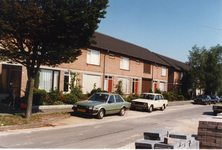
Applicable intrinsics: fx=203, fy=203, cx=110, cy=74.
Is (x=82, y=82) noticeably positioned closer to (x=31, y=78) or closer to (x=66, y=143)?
(x=31, y=78)

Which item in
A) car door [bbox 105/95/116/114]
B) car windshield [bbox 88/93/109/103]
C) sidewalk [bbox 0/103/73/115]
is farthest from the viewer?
car windshield [bbox 88/93/109/103]

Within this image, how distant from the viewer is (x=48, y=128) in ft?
30.5

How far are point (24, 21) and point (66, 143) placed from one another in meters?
6.16

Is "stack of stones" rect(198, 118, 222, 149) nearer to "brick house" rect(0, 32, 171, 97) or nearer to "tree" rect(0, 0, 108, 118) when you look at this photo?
"tree" rect(0, 0, 108, 118)

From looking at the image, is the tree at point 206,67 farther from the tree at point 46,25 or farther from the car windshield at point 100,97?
the tree at point 46,25

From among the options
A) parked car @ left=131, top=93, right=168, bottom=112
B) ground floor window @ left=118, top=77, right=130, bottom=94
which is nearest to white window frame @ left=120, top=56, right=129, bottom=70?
ground floor window @ left=118, top=77, right=130, bottom=94

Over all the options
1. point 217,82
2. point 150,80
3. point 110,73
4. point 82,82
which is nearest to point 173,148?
point 82,82

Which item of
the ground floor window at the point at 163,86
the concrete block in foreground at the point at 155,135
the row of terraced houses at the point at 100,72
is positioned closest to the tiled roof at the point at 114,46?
the row of terraced houses at the point at 100,72

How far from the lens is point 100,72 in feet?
75.7

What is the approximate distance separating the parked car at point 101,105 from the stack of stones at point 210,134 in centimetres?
635

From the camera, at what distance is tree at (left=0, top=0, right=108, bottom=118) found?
30.9 feet

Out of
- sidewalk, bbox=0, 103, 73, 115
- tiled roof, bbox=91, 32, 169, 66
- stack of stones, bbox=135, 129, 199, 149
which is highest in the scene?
tiled roof, bbox=91, 32, 169, 66

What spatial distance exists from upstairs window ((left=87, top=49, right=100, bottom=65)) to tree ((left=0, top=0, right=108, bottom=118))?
34.3 ft

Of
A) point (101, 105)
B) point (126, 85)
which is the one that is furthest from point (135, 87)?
point (101, 105)
